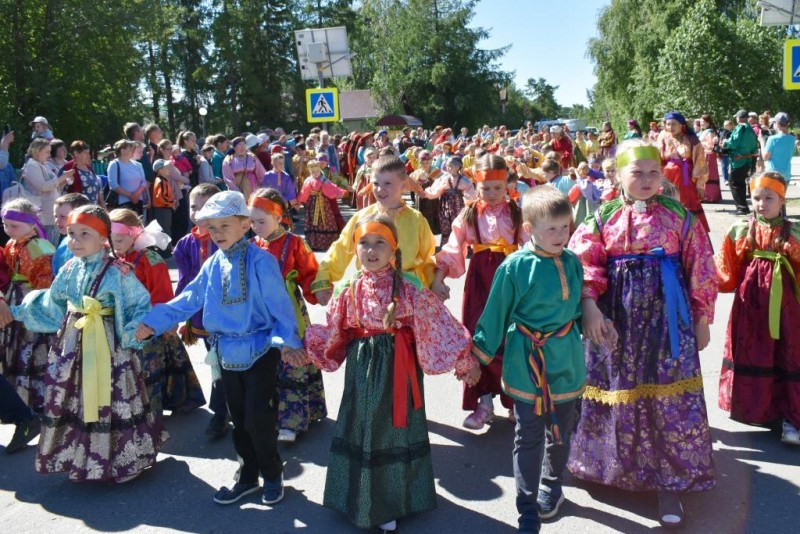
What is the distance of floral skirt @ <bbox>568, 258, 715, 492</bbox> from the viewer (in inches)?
148

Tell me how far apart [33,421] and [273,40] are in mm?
42747

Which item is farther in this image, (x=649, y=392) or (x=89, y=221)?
(x=89, y=221)

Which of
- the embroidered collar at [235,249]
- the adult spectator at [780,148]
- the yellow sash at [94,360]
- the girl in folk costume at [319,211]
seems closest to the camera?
the embroidered collar at [235,249]

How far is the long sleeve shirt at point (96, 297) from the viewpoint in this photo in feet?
14.1

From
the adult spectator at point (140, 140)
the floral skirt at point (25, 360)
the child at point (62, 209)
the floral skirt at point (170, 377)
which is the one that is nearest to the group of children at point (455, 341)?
the child at point (62, 209)

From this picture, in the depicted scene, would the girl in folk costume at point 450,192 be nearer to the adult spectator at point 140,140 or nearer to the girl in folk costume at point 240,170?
the girl in folk costume at point 240,170

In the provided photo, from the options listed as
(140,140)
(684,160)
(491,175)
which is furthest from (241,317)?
(140,140)

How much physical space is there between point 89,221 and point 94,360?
77 cm

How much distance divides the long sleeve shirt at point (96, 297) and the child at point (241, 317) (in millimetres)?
410

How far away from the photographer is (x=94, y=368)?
4.24m

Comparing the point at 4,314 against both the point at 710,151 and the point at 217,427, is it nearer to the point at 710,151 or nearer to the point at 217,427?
the point at 217,427

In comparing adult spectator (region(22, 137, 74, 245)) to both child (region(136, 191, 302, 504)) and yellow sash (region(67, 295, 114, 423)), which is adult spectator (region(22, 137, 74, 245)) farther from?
child (region(136, 191, 302, 504))

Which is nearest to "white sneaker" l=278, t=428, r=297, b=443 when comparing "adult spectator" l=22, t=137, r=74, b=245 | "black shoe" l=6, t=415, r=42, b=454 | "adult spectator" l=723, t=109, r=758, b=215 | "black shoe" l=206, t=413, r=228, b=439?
"black shoe" l=206, t=413, r=228, b=439

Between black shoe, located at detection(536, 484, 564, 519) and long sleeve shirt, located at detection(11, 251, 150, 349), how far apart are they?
2.32m
